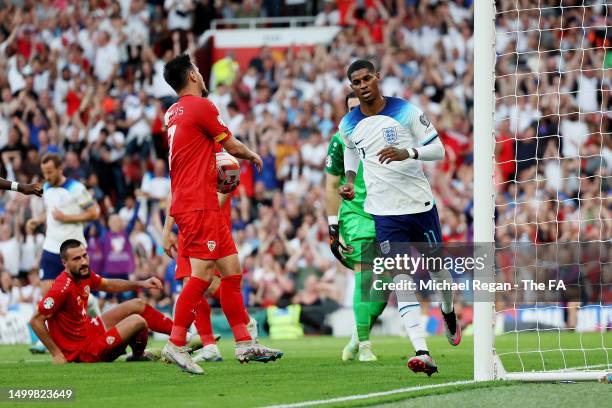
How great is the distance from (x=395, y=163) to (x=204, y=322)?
2548 millimetres

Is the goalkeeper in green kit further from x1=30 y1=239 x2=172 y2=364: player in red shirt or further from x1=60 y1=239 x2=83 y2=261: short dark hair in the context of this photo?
x1=60 y1=239 x2=83 y2=261: short dark hair

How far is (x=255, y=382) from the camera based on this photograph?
9.31 m

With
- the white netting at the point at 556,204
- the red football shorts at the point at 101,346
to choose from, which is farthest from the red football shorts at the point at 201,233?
the white netting at the point at 556,204

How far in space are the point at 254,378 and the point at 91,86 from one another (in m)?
16.0

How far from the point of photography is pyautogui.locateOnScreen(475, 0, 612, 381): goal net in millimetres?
9133

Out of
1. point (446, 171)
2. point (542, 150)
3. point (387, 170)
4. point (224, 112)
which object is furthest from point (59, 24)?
point (387, 170)

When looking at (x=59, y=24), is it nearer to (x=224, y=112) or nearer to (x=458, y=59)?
(x=224, y=112)

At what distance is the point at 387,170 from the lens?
10055mm

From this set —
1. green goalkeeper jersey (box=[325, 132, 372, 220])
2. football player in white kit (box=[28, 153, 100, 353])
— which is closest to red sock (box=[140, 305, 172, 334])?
green goalkeeper jersey (box=[325, 132, 372, 220])

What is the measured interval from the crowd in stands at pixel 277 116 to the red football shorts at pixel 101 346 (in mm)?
7524

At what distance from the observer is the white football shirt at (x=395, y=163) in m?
10.0

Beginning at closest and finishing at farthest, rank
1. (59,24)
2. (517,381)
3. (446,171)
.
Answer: (517,381), (446,171), (59,24)

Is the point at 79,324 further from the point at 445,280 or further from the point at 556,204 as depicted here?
the point at 556,204

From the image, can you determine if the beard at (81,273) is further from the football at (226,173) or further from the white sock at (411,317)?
the white sock at (411,317)
